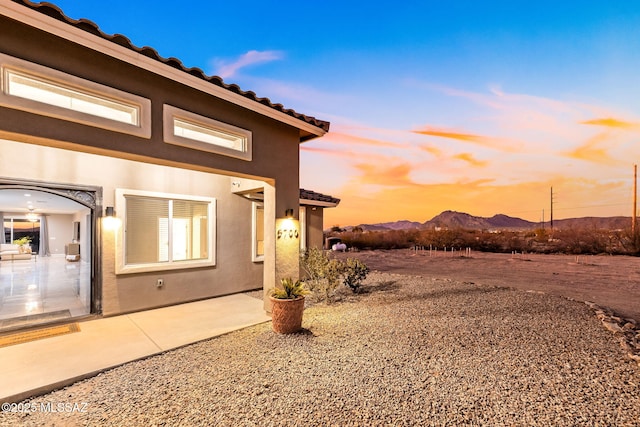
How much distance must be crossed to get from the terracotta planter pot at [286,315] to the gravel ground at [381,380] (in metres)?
→ 0.19

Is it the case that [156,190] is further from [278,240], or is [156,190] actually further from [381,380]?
[381,380]

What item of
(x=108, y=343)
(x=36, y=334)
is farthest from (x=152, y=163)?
(x=36, y=334)

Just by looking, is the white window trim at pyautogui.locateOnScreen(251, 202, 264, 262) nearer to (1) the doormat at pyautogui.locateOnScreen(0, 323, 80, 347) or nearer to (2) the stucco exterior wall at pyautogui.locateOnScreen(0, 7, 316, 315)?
(2) the stucco exterior wall at pyautogui.locateOnScreen(0, 7, 316, 315)

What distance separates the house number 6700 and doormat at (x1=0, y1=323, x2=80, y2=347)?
433 cm

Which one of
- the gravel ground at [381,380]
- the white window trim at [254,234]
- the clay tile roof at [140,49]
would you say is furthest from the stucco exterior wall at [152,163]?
the gravel ground at [381,380]

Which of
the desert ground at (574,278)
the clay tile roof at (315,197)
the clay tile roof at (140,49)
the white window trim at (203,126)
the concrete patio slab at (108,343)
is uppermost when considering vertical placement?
the clay tile roof at (140,49)

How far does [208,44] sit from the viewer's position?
11.6 metres

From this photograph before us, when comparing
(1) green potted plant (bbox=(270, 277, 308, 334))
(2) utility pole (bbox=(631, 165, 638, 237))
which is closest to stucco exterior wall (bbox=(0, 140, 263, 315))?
(1) green potted plant (bbox=(270, 277, 308, 334))

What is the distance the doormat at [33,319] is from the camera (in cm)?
566

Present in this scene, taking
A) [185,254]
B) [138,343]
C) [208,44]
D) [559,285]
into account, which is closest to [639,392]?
[138,343]

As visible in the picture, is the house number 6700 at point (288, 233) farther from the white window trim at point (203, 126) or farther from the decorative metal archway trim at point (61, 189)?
the decorative metal archway trim at point (61, 189)

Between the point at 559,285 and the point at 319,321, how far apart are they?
365 inches

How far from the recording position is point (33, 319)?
5973 mm

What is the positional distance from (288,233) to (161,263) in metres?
3.50
